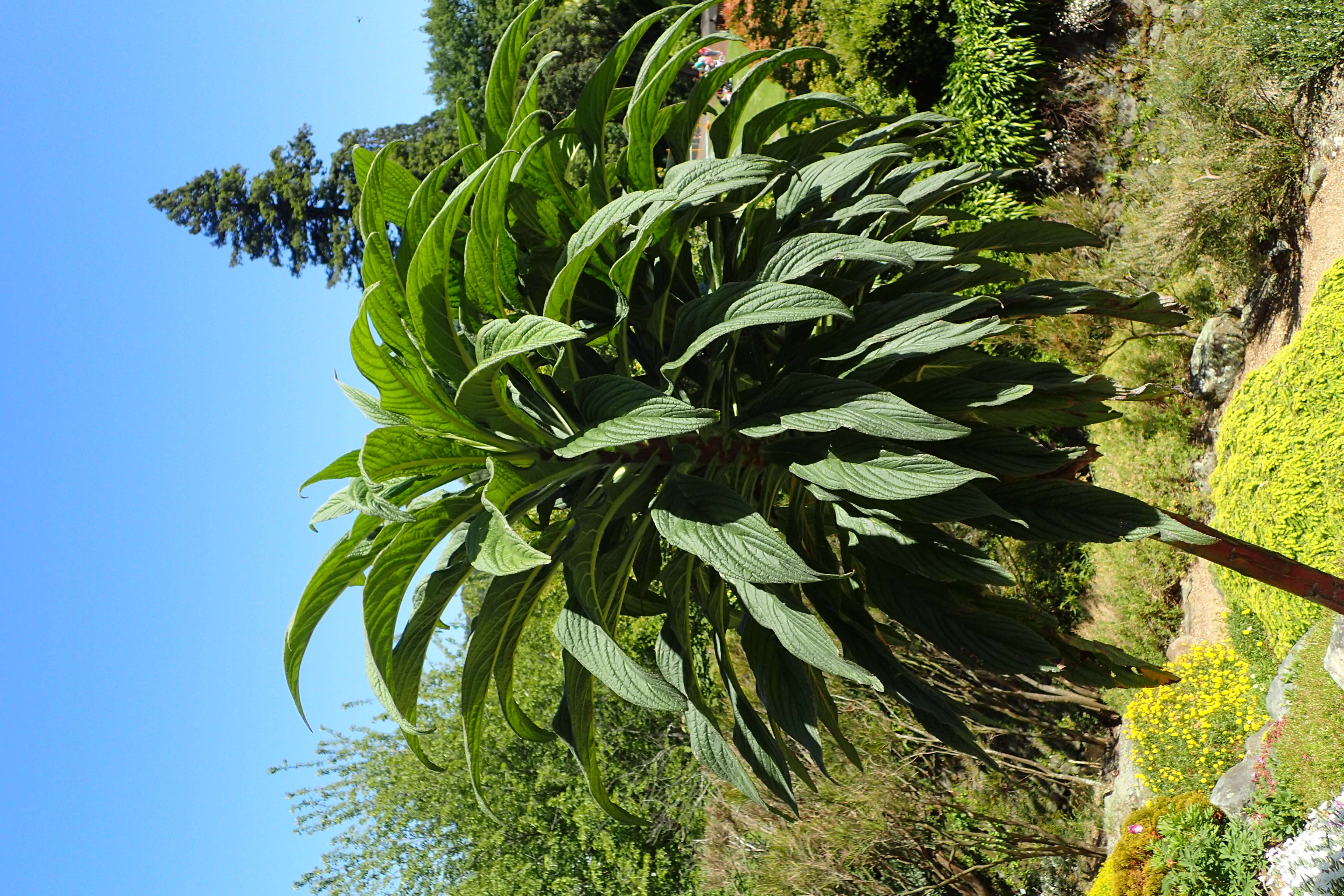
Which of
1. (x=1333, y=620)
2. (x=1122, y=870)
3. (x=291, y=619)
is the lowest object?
(x=1122, y=870)

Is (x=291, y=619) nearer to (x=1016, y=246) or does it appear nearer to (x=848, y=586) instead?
(x=848, y=586)

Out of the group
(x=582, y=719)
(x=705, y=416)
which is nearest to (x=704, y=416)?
(x=705, y=416)

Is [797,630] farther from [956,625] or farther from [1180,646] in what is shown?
[1180,646]

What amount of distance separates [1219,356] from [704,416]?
5800 millimetres

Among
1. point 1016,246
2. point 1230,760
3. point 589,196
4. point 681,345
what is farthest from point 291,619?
point 1230,760

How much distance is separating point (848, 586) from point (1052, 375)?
0.86 meters

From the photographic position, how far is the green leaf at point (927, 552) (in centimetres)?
238

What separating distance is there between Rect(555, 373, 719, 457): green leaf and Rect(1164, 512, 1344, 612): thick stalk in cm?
164

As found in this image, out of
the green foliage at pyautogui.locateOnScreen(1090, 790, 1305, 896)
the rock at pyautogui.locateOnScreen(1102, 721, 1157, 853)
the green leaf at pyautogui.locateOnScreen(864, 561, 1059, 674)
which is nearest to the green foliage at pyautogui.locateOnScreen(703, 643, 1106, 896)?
the rock at pyautogui.locateOnScreen(1102, 721, 1157, 853)

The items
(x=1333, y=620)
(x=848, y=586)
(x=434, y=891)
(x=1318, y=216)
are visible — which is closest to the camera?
(x=848, y=586)

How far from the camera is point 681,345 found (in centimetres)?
225

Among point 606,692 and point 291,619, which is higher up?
point 291,619

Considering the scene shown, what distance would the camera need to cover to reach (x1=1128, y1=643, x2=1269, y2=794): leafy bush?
18.1 ft

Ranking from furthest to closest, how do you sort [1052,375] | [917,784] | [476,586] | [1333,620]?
[476,586] → [917,784] → [1333,620] → [1052,375]
